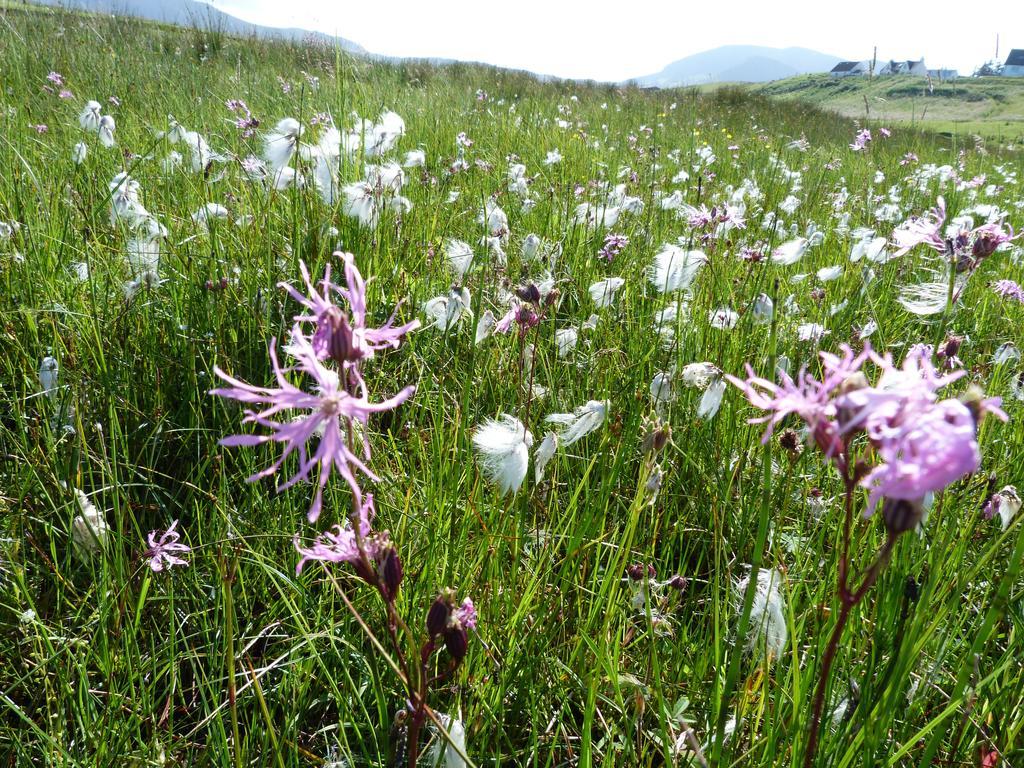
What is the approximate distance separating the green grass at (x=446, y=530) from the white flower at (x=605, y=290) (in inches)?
4.3

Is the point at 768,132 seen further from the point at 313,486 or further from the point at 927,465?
the point at 927,465

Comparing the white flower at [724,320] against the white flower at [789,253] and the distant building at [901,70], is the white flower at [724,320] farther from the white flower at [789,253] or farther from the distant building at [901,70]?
the distant building at [901,70]

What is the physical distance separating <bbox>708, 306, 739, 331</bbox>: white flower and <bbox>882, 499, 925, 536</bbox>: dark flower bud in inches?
70.1

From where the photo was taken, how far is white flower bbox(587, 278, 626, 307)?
265 centimetres

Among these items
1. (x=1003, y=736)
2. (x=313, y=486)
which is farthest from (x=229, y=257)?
(x=1003, y=736)

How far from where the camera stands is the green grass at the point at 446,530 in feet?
3.79

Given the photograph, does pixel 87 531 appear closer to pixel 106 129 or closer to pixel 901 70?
pixel 106 129

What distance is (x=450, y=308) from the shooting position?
2121 millimetres

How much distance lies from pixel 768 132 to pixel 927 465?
37.5ft

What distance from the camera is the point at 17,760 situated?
43.9 inches

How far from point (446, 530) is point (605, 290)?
1.45 metres

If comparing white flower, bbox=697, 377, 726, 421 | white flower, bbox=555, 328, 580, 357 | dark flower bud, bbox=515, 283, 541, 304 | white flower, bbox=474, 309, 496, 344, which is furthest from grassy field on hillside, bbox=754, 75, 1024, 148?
dark flower bud, bbox=515, 283, 541, 304

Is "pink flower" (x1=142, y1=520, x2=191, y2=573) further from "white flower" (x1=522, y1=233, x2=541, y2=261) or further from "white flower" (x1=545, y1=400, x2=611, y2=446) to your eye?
"white flower" (x1=522, y1=233, x2=541, y2=261)

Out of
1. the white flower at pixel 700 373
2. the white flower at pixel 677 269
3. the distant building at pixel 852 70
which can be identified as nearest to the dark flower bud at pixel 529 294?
the white flower at pixel 700 373
